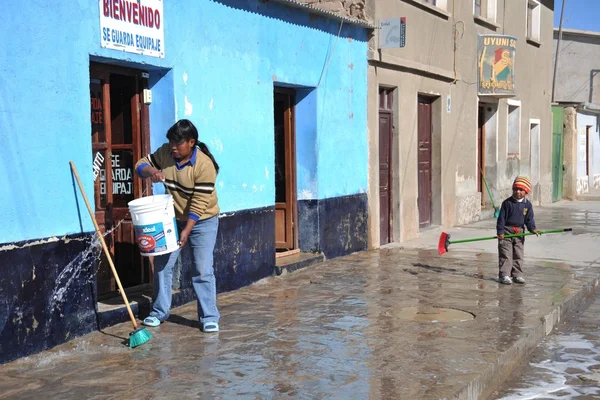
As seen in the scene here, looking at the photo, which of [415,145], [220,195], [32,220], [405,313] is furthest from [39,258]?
[415,145]

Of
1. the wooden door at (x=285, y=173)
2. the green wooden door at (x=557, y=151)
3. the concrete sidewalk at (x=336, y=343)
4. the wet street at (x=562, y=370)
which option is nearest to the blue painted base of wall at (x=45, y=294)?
the concrete sidewalk at (x=336, y=343)

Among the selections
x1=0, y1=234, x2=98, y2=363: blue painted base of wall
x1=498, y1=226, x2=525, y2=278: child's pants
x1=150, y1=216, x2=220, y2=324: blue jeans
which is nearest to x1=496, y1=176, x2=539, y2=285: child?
x1=498, y1=226, x2=525, y2=278: child's pants

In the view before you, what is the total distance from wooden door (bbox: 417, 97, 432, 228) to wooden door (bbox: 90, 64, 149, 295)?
24.7ft

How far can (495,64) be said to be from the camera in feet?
55.8

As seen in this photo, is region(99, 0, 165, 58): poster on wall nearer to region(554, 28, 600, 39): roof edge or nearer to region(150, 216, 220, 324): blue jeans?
region(150, 216, 220, 324): blue jeans

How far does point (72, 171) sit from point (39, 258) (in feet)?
2.49

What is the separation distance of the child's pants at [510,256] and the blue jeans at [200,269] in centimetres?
387

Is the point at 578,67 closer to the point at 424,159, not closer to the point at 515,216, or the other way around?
the point at 424,159

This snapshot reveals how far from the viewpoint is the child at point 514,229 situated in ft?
30.2

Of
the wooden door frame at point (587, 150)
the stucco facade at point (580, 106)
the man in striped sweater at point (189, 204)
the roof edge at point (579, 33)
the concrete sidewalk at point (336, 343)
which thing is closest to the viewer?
the concrete sidewalk at point (336, 343)

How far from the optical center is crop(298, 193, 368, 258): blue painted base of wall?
10797 millimetres

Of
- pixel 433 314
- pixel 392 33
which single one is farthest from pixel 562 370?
pixel 392 33

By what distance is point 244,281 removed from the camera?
8992mm

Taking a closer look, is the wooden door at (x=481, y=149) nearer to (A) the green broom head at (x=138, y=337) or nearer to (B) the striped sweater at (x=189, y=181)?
(B) the striped sweater at (x=189, y=181)
